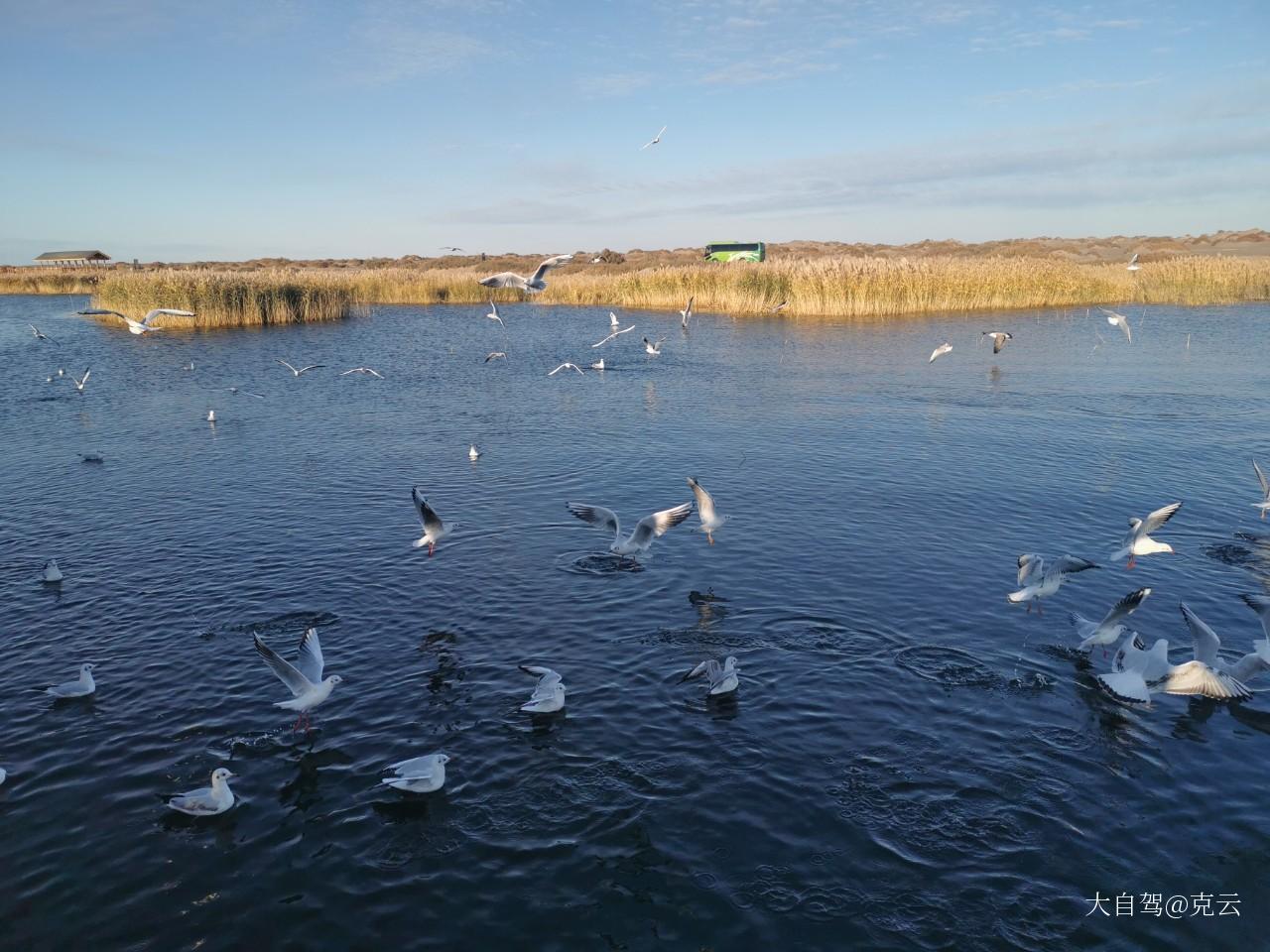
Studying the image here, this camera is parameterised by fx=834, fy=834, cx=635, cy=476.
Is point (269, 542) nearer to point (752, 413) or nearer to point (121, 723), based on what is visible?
point (121, 723)

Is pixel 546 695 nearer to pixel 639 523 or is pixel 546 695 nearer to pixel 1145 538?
pixel 639 523

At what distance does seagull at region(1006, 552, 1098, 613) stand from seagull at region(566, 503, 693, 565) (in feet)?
16.3

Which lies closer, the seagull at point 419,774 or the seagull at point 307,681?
the seagull at point 419,774

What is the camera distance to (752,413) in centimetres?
2667

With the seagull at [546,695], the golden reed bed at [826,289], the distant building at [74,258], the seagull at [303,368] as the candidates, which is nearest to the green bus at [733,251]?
the golden reed bed at [826,289]

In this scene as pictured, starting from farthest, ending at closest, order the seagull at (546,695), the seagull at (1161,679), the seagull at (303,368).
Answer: the seagull at (303,368)
the seagull at (1161,679)
the seagull at (546,695)

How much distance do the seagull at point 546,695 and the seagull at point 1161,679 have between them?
6.52m

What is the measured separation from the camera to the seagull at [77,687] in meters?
9.89

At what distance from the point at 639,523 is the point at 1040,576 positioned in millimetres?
5932

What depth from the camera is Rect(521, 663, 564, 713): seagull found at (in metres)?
9.43

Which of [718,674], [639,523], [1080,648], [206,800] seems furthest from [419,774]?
[1080,648]

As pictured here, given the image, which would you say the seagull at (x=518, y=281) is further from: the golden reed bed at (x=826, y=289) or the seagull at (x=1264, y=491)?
the golden reed bed at (x=826, y=289)

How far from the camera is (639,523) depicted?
13.4 meters

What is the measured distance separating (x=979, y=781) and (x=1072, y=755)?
4.18 ft
